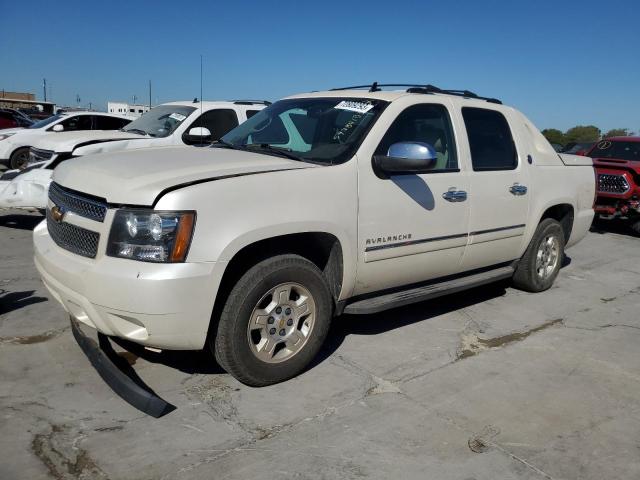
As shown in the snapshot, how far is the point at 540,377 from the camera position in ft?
13.3

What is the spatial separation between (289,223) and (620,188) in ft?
28.6

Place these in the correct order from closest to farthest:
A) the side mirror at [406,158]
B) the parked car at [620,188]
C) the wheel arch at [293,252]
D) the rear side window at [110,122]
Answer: the wheel arch at [293,252]
the side mirror at [406,158]
the parked car at [620,188]
the rear side window at [110,122]

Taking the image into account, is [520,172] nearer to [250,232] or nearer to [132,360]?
[250,232]

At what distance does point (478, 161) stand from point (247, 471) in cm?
317

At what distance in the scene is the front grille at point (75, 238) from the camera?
130 inches

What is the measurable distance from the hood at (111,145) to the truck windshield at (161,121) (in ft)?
1.41

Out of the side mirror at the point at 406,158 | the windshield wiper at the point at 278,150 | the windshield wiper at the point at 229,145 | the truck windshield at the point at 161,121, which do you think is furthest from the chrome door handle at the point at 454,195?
the truck windshield at the point at 161,121

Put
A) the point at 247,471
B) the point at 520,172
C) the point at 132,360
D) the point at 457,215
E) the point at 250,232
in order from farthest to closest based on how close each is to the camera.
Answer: the point at 520,172
the point at 457,215
the point at 132,360
the point at 250,232
the point at 247,471

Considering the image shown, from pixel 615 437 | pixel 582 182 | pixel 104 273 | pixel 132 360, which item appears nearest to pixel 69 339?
pixel 132 360

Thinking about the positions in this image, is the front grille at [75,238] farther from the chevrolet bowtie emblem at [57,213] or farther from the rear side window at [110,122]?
the rear side window at [110,122]

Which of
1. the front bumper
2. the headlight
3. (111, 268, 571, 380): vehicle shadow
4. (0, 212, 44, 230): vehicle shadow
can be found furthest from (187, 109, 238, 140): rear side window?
the headlight

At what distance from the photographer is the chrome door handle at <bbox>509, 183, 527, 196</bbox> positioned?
201 inches

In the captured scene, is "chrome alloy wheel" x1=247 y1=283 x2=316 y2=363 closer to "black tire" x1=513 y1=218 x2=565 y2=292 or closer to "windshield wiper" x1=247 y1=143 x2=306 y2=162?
"windshield wiper" x1=247 y1=143 x2=306 y2=162

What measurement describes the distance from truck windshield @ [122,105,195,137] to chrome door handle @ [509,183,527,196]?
17.5 ft
